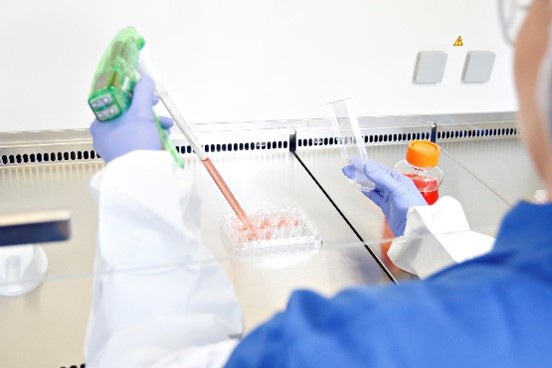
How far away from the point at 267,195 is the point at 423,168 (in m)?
0.37

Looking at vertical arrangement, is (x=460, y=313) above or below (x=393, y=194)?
above

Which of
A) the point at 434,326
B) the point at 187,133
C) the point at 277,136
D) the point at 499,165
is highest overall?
the point at 434,326

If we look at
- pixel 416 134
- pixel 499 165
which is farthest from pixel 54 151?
pixel 499 165

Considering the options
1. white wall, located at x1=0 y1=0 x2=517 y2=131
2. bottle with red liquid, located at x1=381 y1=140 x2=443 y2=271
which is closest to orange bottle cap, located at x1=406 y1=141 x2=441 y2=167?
bottle with red liquid, located at x1=381 y1=140 x2=443 y2=271

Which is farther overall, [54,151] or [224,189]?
[54,151]

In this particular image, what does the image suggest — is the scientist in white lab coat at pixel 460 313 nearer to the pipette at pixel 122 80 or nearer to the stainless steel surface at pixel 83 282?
the stainless steel surface at pixel 83 282

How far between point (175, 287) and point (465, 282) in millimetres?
422

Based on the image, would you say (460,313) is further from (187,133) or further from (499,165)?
(499,165)

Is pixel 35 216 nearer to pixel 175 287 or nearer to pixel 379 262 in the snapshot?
pixel 175 287

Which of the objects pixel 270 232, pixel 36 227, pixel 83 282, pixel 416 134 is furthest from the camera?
pixel 416 134

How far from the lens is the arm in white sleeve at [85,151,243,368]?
783 millimetres

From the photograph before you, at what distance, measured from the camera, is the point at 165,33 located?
1.41 m

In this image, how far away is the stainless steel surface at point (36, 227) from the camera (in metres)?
0.60

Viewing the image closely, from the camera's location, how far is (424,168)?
1.38 m
